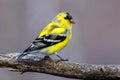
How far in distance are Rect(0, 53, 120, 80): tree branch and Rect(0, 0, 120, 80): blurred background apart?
2167 millimetres

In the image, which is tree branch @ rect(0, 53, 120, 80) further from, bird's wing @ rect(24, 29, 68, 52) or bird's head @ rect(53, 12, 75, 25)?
bird's head @ rect(53, 12, 75, 25)

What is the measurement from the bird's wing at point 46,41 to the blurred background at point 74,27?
2.19 m

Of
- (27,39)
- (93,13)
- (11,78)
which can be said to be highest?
(93,13)

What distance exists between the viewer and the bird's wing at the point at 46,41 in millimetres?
4750

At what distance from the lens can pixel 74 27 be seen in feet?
23.9

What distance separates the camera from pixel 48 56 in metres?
4.93

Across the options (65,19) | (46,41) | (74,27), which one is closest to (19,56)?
(46,41)

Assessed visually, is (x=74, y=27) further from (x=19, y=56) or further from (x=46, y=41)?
(x=19, y=56)

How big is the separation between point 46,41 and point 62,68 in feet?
0.91

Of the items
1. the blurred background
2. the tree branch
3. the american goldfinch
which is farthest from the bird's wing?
the blurred background

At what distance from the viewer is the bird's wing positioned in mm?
4750

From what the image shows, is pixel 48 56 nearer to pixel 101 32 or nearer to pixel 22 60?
pixel 22 60

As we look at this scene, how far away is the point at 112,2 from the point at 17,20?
1363 mm

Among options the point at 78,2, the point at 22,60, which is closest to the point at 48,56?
the point at 22,60
